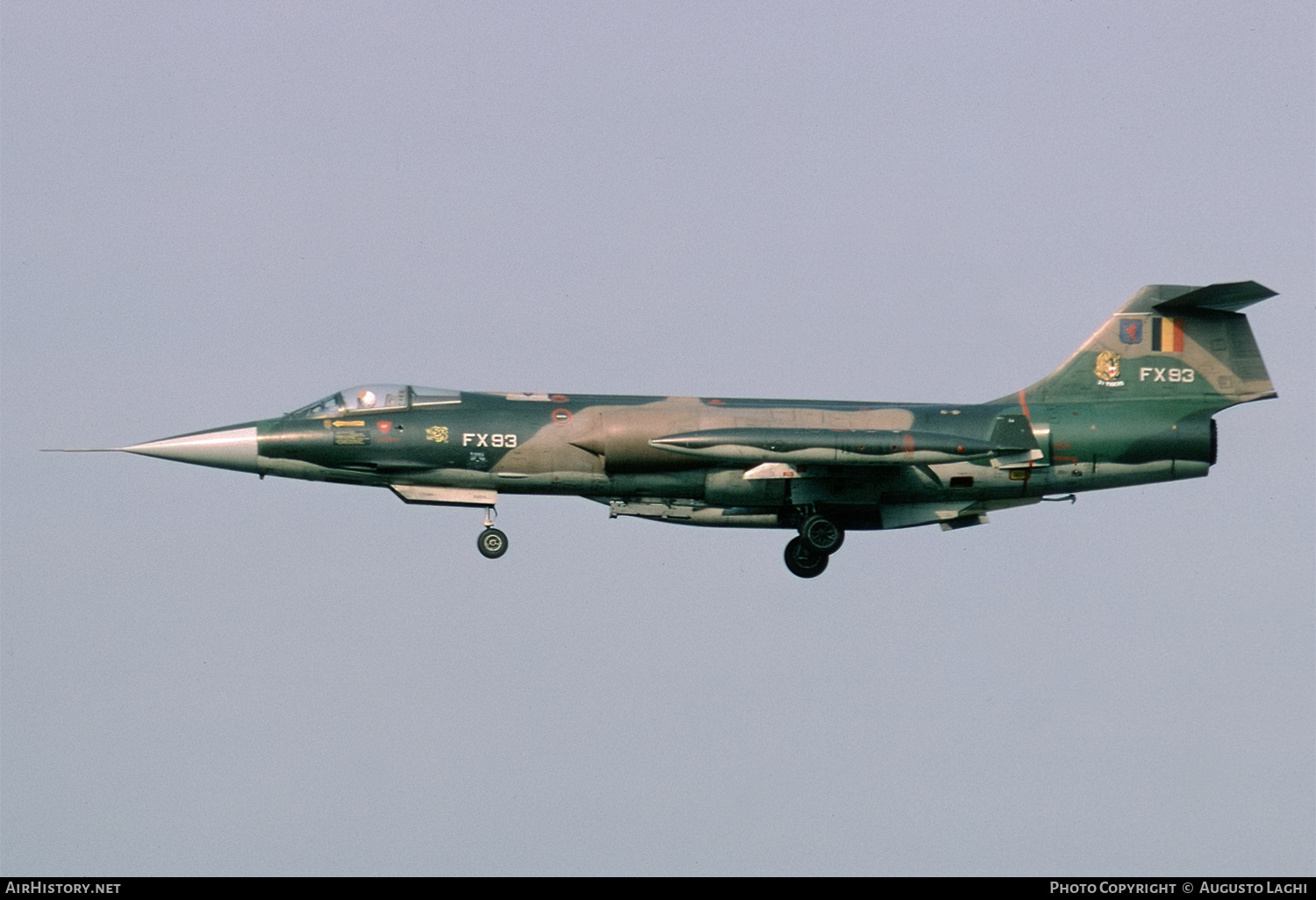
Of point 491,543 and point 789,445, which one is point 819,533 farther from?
point 491,543

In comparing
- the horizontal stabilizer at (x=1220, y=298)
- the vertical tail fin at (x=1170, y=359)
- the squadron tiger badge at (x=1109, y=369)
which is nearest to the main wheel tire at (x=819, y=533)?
the vertical tail fin at (x=1170, y=359)

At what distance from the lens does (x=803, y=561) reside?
25.9 meters

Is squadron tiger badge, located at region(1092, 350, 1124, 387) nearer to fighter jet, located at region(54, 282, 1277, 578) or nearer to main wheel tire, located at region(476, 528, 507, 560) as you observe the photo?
fighter jet, located at region(54, 282, 1277, 578)

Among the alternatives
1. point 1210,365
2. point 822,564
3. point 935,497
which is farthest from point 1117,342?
point 822,564

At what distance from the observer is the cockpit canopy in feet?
81.8

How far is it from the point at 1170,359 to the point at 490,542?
1060cm

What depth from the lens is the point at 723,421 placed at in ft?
81.4

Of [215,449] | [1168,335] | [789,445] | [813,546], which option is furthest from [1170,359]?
[215,449]

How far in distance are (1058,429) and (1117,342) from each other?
77.4 inches

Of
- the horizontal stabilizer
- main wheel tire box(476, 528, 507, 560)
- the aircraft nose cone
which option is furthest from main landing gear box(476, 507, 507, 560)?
the horizontal stabilizer

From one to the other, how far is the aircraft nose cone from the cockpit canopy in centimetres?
78

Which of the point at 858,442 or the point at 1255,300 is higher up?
the point at 1255,300

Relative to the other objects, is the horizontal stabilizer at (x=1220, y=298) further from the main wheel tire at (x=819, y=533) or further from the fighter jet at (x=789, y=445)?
the main wheel tire at (x=819, y=533)

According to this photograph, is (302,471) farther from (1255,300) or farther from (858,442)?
(1255,300)
